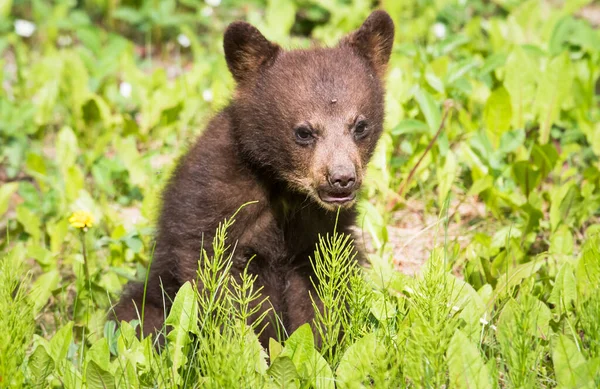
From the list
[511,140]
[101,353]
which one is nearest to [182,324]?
[101,353]

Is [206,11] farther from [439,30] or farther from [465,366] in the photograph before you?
[465,366]

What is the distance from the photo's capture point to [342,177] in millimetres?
3957

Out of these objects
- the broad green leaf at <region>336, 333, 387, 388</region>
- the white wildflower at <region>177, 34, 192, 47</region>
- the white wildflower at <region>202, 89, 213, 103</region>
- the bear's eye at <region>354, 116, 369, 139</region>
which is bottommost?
the white wildflower at <region>177, 34, 192, 47</region>

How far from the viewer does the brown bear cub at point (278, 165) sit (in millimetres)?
4145

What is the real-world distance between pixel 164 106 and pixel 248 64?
2.53 m

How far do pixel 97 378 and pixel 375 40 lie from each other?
2193 millimetres

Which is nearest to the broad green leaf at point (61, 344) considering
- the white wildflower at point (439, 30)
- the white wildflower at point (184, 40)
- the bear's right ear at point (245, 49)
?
the bear's right ear at point (245, 49)

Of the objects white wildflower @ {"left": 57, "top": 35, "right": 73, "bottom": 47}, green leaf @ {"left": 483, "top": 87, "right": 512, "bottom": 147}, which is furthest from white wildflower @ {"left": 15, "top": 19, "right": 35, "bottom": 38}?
green leaf @ {"left": 483, "top": 87, "right": 512, "bottom": 147}

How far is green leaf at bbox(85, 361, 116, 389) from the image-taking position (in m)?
3.41

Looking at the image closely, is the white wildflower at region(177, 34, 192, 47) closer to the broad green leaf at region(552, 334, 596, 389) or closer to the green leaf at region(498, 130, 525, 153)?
the green leaf at region(498, 130, 525, 153)

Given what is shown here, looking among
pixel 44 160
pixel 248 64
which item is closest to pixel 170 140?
pixel 44 160

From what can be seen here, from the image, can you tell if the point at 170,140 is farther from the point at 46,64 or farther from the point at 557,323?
the point at 557,323

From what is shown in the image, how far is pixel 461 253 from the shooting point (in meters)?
4.89

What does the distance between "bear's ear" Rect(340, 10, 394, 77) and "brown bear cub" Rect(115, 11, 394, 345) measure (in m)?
0.01
